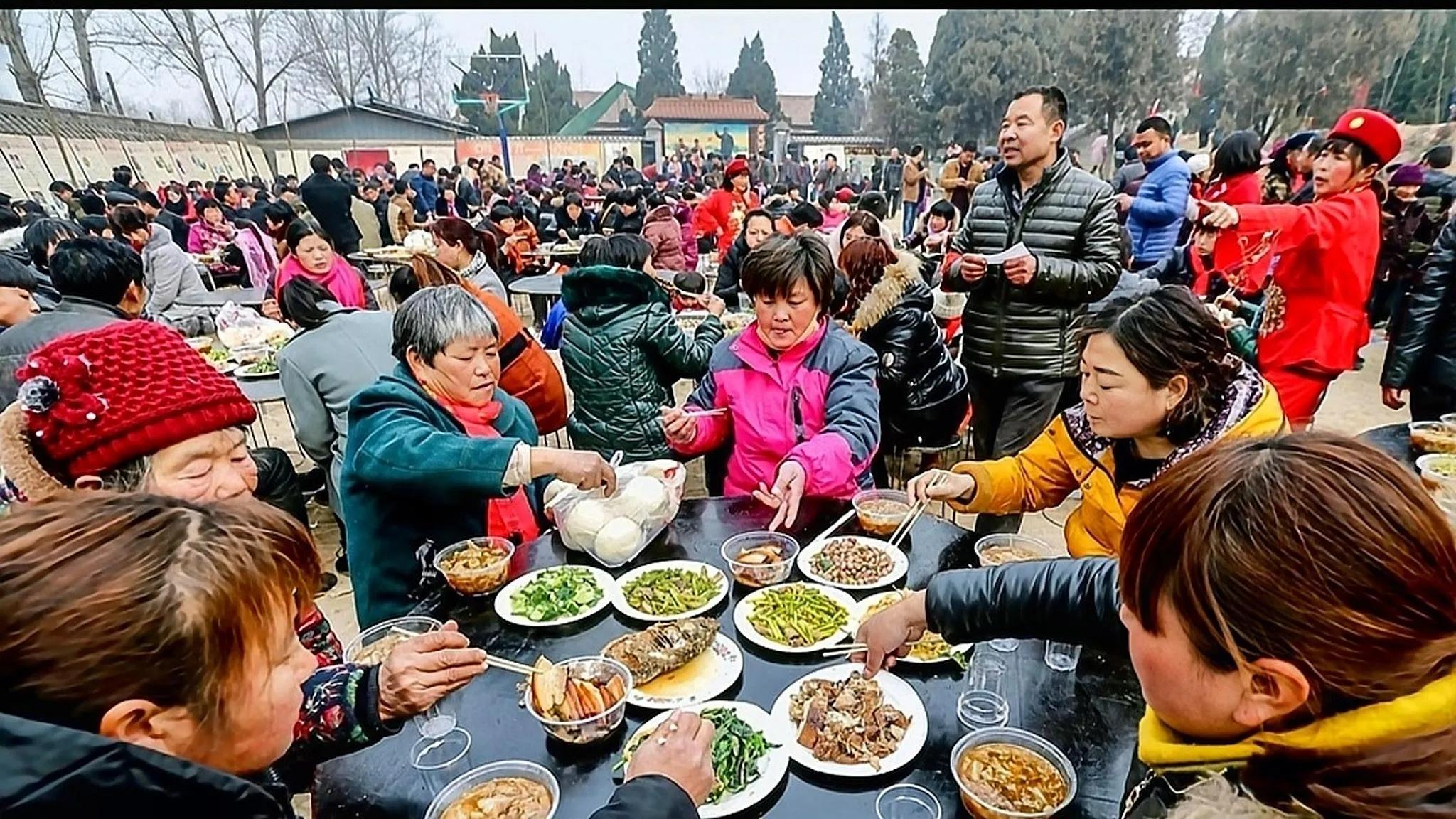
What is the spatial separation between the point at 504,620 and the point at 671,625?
18.8 inches

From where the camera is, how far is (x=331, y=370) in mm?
3768

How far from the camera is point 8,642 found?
78 cm

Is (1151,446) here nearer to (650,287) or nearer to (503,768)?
(503,768)

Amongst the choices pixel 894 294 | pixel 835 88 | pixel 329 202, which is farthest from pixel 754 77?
pixel 894 294

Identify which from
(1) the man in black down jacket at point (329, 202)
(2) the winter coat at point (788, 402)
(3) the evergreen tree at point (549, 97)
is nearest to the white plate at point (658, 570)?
(2) the winter coat at point (788, 402)

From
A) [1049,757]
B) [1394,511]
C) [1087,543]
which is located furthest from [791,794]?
[1087,543]

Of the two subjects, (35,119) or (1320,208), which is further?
(35,119)

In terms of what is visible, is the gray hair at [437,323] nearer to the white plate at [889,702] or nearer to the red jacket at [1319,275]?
the white plate at [889,702]

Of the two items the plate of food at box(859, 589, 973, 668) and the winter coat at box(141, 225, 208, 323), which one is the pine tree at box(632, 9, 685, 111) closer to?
the winter coat at box(141, 225, 208, 323)

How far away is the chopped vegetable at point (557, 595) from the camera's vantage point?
1932 mm

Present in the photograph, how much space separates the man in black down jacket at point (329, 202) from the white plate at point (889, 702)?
11.8m

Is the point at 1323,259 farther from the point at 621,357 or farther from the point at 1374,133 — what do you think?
the point at 621,357

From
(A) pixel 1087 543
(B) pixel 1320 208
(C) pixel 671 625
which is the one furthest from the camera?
(B) pixel 1320 208

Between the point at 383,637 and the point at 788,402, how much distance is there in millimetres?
1601
